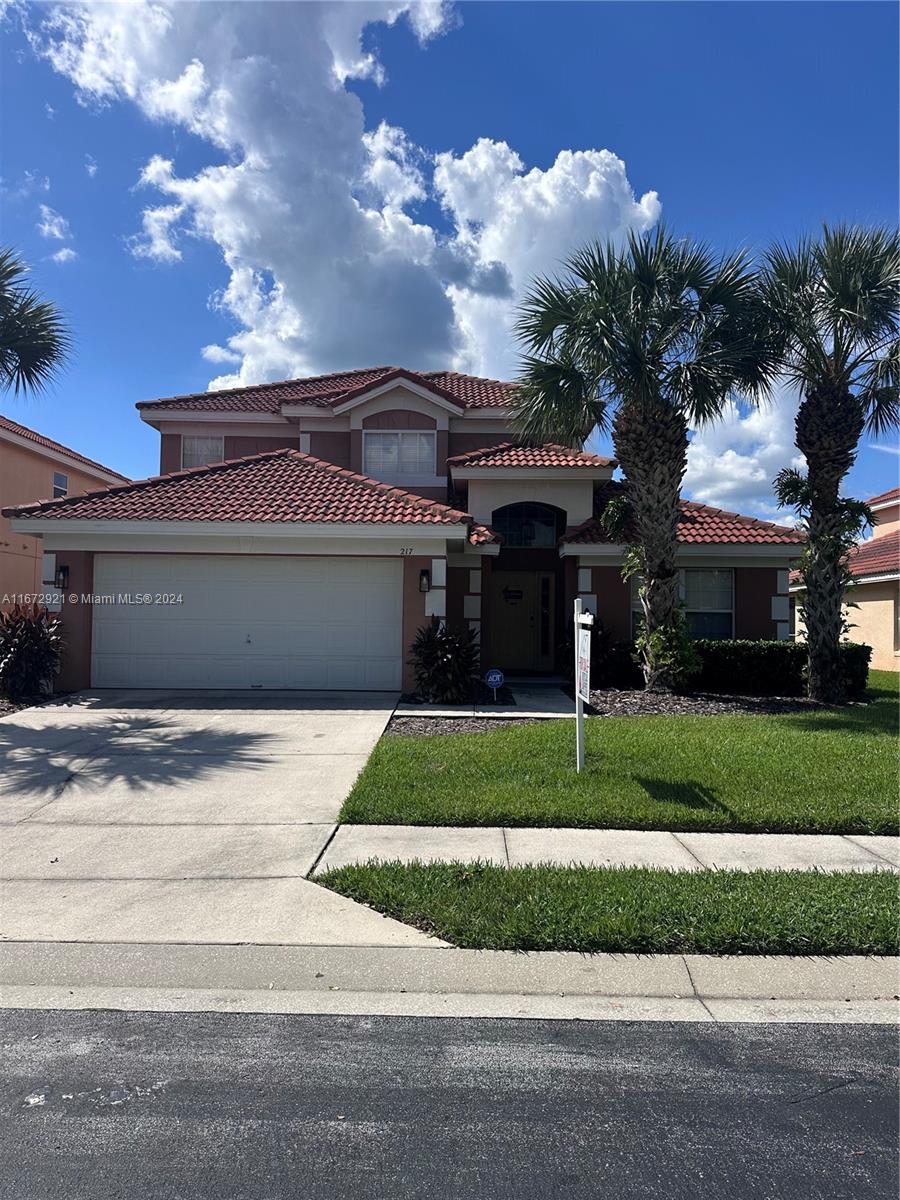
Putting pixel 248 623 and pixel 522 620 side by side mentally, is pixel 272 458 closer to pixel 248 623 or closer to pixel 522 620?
pixel 248 623

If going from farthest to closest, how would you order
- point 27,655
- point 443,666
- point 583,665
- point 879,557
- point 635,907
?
1. point 879,557
2. point 443,666
3. point 27,655
4. point 583,665
5. point 635,907

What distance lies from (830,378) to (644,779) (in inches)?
352

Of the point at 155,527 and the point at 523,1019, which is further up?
the point at 155,527

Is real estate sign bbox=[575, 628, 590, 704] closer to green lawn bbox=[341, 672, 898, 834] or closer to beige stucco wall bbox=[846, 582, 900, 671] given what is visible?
green lawn bbox=[341, 672, 898, 834]

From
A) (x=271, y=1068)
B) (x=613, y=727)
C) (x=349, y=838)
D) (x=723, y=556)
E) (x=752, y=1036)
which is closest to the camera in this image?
(x=271, y=1068)

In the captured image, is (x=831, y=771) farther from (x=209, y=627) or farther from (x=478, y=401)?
(x=478, y=401)

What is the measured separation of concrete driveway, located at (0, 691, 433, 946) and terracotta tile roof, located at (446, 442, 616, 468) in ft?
23.5

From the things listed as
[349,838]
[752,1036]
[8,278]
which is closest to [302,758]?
[349,838]

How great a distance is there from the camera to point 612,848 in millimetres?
6234

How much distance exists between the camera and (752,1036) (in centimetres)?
375

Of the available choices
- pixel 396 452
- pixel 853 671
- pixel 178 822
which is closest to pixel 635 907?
pixel 178 822

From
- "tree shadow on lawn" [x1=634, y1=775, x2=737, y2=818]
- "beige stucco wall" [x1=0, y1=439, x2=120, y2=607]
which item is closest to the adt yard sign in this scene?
"tree shadow on lawn" [x1=634, y1=775, x2=737, y2=818]

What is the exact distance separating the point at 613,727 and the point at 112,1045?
25.3ft

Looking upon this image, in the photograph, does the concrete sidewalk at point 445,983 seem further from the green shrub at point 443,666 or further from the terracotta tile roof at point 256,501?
the terracotta tile roof at point 256,501
